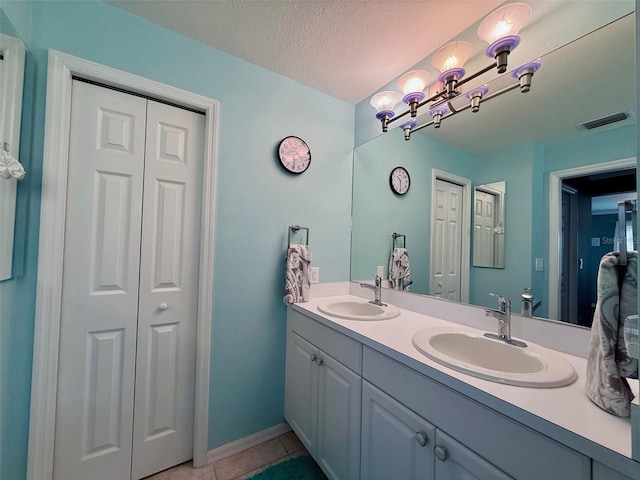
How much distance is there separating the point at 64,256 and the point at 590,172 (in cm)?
219

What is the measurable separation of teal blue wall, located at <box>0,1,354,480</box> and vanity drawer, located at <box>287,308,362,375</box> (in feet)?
0.62

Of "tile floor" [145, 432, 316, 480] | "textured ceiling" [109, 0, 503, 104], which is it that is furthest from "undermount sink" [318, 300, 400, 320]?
"textured ceiling" [109, 0, 503, 104]

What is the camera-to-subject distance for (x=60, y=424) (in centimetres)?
113

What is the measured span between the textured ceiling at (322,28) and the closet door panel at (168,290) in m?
0.43

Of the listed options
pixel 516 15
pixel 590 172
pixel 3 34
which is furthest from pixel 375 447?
pixel 3 34

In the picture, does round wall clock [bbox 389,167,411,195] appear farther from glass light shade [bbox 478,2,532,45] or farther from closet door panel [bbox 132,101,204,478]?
closet door panel [bbox 132,101,204,478]

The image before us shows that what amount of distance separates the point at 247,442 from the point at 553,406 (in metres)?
1.59

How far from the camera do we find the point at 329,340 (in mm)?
1238

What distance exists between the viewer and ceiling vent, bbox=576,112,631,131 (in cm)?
82

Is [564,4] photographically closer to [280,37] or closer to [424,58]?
[424,58]

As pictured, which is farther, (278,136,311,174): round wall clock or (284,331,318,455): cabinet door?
(278,136,311,174): round wall clock

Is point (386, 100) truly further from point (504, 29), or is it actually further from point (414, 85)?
point (504, 29)

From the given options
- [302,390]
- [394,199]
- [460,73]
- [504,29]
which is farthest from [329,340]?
[504,29]

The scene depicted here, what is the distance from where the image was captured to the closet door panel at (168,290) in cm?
130
